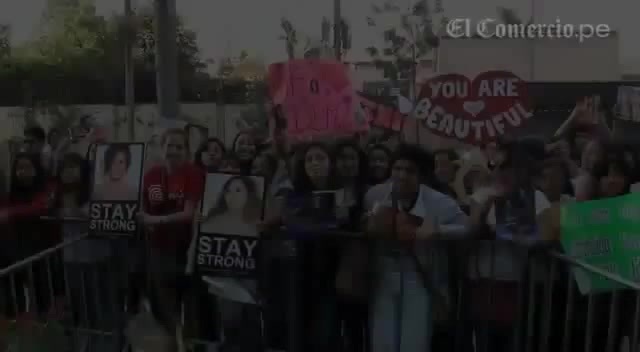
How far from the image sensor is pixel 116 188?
4742 mm

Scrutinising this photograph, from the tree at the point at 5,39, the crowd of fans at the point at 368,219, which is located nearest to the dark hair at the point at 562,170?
the crowd of fans at the point at 368,219

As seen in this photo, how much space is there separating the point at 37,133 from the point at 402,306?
2.10 metres

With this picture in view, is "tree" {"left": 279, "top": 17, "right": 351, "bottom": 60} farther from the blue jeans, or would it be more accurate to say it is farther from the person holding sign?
the blue jeans

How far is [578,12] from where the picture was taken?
4.47 m

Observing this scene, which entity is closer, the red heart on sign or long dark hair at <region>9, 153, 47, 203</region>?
the red heart on sign

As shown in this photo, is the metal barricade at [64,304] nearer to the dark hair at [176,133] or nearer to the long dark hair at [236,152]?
the dark hair at [176,133]

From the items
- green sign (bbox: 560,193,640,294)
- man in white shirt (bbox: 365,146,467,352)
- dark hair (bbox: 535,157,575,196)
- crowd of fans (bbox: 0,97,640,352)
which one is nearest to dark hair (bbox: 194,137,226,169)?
crowd of fans (bbox: 0,97,640,352)

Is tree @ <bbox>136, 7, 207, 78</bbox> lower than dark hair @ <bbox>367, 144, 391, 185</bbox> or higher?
higher

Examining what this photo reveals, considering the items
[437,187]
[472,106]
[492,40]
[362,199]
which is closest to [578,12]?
[492,40]

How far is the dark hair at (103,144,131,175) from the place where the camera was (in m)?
4.69

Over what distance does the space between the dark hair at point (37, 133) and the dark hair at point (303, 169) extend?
1.37 meters

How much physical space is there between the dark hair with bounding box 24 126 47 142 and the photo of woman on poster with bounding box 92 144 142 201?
341 mm

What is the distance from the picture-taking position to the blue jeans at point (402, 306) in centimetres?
447

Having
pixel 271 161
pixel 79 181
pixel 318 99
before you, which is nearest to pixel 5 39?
pixel 79 181
